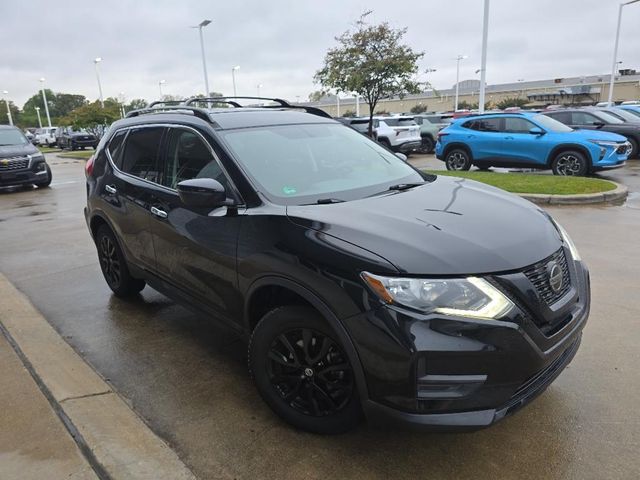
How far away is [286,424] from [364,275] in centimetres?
116

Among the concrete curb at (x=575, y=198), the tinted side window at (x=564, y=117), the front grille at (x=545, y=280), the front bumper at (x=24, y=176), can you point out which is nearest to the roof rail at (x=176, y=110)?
the front grille at (x=545, y=280)

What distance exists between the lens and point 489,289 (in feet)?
7.37

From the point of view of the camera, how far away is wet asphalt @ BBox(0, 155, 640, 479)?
2.56m

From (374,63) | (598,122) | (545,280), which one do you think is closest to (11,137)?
(374,63)

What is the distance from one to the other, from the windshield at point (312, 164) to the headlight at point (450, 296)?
0.97m

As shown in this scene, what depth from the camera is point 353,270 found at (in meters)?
2.35

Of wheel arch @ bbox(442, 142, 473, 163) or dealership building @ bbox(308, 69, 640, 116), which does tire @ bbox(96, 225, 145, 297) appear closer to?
wheel arch @ bbox(442, 142, 473, 163)

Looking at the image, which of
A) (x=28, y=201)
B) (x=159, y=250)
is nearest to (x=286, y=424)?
(x=159, y=250)

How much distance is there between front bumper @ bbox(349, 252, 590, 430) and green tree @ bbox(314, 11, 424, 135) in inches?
621

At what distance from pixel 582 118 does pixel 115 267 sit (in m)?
14.6

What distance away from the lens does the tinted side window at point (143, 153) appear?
13.1 feet

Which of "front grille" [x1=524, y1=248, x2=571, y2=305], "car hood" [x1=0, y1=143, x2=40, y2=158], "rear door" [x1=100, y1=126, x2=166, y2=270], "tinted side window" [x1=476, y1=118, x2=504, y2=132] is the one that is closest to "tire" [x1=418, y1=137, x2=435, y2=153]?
"tinted side window" [x1=476, y1=118, x2=504, y2=132]

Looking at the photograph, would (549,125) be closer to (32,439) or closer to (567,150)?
(567,150)

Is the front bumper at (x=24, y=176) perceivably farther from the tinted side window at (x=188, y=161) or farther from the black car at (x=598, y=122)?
the black car at (x=598, y=122)
